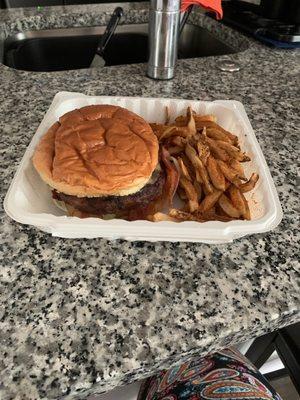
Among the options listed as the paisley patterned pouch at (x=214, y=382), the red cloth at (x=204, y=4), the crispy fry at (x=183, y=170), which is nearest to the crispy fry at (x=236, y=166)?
the crispy fry at (x=183, y=170)

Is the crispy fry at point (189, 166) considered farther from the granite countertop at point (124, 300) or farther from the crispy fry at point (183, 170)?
the granite countertop at point (124, 300)

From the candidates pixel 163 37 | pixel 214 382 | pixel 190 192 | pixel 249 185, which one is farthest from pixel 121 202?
pixel 163 37

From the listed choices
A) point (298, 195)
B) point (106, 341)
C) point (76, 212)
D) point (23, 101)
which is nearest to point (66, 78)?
point (23, 101)

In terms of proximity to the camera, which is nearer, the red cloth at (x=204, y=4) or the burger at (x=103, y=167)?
the burger at (x=103, y=167)

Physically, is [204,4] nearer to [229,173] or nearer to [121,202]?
[229,173]

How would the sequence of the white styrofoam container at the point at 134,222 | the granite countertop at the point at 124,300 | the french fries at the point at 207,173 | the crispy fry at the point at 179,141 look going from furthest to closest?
1. the crispy fry at the point at 179,141
2. the french fries at the point at 207,173
3. the white styrofoam container at the point at 134,222
4. the granite countertop at the point at 124,300

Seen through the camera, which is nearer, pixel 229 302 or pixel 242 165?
pixel 229 302

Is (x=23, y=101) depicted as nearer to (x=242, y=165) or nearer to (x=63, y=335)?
(x=242, y=165)
